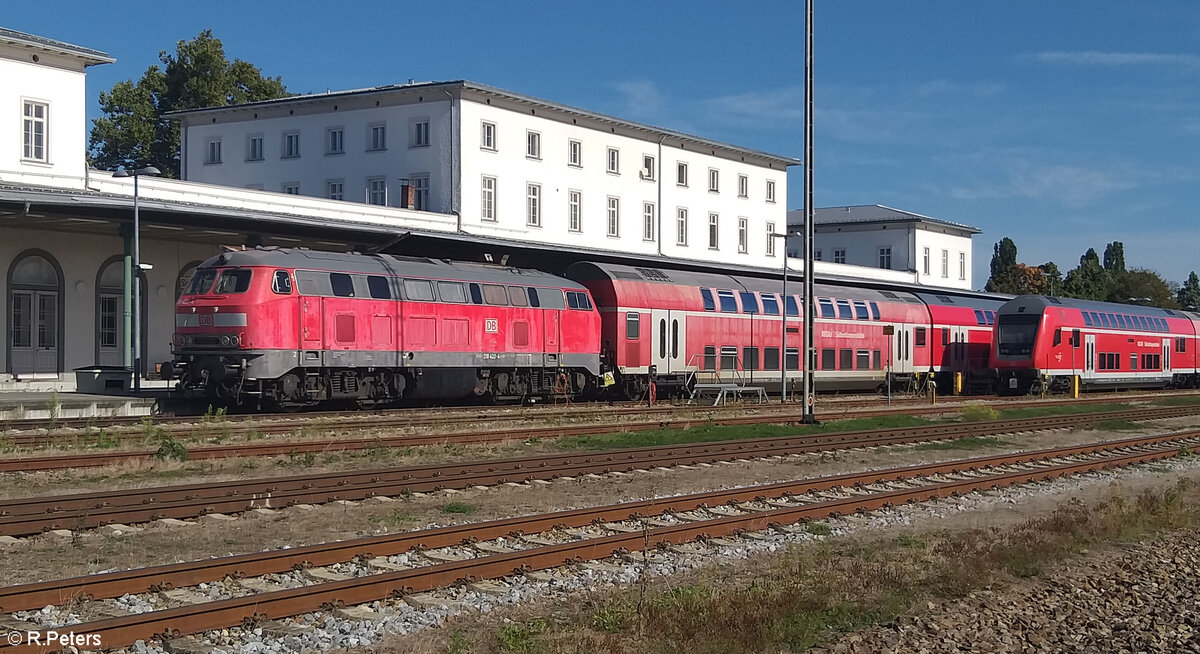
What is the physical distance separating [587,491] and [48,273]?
30637 mm

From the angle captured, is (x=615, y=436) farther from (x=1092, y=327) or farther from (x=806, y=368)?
(x=1092, y=327)

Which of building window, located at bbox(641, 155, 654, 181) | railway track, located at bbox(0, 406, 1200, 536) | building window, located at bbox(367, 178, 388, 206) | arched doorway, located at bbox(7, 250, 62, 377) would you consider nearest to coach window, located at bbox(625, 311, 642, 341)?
railway track, located at bbox(0, 406, 1200, 536)

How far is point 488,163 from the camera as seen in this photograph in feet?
180

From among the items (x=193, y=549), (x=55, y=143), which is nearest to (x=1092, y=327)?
(x=55, y=143)

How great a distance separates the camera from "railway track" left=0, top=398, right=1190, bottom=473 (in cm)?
1691

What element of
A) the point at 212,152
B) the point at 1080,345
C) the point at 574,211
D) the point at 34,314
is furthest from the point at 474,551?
the point at 212,152

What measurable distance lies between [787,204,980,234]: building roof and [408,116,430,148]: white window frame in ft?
123

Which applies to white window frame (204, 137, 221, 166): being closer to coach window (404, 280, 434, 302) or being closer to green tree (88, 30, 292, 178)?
green tree (88, 30, 292, 178)

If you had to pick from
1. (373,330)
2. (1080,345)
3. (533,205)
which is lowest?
(1080,345)

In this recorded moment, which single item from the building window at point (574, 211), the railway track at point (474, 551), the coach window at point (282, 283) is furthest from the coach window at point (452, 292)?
the building window at point (574, 211)

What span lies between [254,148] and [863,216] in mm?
48770

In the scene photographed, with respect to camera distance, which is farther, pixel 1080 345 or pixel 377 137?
pixel 377 137

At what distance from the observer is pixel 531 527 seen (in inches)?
485

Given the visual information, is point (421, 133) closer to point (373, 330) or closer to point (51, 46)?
point (51, 46)
